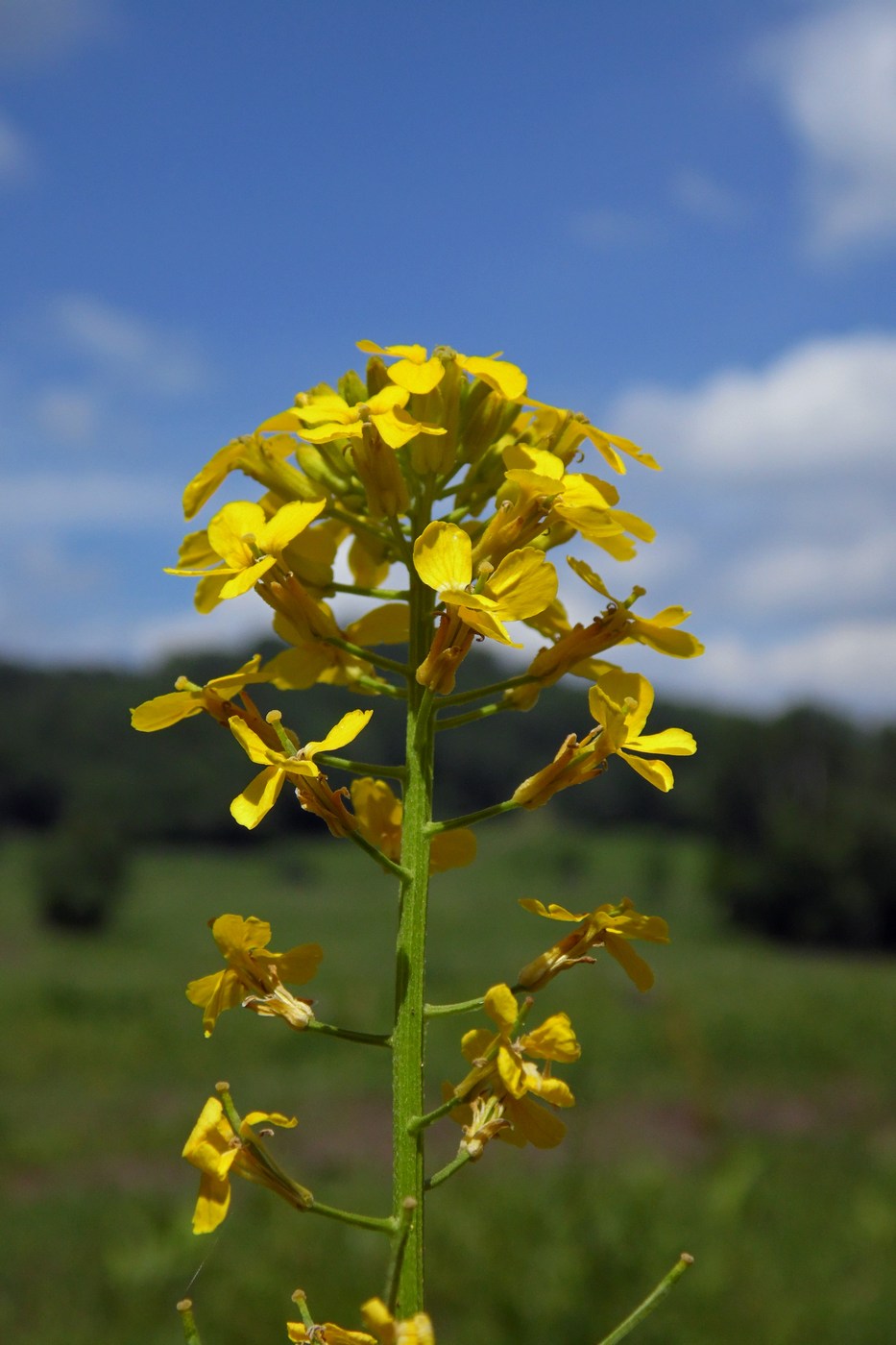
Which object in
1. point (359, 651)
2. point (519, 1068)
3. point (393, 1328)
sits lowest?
point (393, 1328)

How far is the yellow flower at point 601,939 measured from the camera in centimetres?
222

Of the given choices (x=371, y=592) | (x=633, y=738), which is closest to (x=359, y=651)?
(x=371, y=592)

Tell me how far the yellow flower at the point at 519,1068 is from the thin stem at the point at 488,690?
2.16 feet

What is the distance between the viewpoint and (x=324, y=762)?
94.0 inches

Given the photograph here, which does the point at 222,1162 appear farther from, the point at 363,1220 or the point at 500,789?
the point at 500,789

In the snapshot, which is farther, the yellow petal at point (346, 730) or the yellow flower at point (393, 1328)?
the yellow petal at point (346, 730)

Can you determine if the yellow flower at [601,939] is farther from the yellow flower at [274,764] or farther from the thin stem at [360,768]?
the yellow flower at [274,764]

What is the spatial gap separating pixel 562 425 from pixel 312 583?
0.73 meters

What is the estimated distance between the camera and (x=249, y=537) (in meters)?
2.42

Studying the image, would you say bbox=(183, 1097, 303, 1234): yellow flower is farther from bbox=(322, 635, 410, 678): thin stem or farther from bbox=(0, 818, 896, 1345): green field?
bbox=(322, 635, 410, 678): thin stem

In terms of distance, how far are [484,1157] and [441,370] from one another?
28.0 feet

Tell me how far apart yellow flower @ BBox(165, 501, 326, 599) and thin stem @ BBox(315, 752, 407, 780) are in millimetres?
405

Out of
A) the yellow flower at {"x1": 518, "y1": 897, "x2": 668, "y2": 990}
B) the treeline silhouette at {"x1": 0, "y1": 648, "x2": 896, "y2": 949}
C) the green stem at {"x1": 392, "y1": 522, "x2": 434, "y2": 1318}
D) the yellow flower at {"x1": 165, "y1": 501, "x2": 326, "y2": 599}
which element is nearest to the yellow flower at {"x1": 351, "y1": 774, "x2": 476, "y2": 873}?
the green stem at {"x1": 392, "y1": 522, "x2": 434, "y2": 1318}

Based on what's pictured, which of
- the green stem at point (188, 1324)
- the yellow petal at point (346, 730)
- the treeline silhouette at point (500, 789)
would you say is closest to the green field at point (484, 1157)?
the green stem at point (188, 1324)
